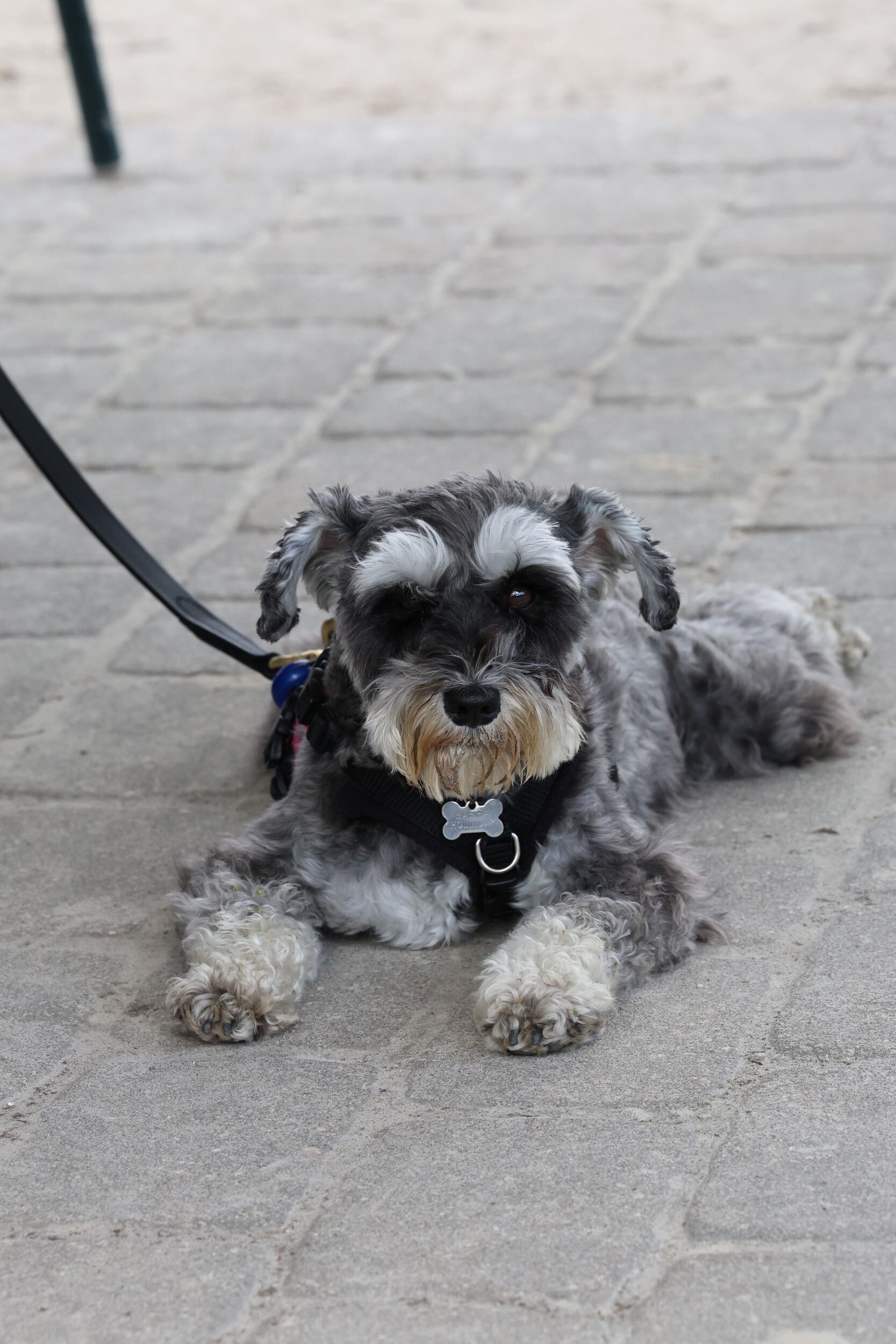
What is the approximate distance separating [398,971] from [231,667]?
1.83 m

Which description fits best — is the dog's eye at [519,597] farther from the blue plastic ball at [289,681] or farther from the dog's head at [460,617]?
the blue plastic ball at [289,681]

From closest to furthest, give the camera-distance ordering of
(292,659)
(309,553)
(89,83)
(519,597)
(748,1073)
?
(748,1073) → (519,597) → (309,553) → (292,659) → (89,83)

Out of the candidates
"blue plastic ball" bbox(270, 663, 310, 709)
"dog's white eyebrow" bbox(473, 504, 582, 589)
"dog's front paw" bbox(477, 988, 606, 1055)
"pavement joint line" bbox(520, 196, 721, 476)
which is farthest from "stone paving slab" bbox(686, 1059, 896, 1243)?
"pavement joint line" bbox(520, 196, 721, 476)

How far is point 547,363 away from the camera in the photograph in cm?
768

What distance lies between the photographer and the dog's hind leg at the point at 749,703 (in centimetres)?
469

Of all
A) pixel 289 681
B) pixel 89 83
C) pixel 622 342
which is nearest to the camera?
pixel 289 681

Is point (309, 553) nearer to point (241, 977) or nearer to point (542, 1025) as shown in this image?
point (241, 977)

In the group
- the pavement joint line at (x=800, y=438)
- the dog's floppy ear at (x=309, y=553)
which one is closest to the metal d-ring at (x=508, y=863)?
the dog's floppy ear at (x=309, y=553)

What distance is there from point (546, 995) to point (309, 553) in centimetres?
112

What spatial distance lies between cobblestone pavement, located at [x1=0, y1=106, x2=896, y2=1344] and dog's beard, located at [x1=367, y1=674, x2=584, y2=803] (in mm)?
530

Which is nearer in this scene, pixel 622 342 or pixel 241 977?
pixel 241 977

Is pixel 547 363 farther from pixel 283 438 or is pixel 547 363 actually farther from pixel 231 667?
pixel 231 667

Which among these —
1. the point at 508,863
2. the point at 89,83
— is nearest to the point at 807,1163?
the point at 508,863

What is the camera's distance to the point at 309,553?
3.84m
